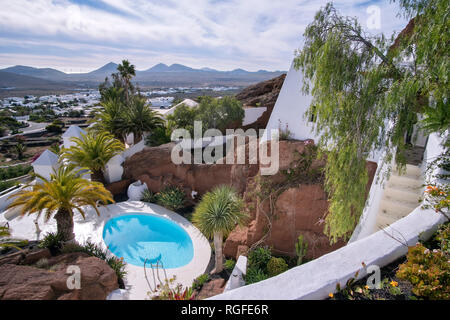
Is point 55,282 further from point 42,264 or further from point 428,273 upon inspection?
Answer: point 428,273

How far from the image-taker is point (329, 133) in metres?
5.23

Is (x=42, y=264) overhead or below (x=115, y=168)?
below

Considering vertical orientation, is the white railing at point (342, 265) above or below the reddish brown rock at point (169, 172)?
above

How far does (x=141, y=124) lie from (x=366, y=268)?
16.8 m

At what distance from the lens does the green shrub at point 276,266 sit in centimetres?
882

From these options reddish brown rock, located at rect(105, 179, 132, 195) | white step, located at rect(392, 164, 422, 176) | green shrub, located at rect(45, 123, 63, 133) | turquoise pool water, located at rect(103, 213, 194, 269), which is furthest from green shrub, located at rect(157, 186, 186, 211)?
green shrub, located at rect(45, 123, 63, 133)

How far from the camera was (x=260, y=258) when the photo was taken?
31.2ft

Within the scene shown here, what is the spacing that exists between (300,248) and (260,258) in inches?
63.4

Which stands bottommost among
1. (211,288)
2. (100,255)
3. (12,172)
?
(12,172)

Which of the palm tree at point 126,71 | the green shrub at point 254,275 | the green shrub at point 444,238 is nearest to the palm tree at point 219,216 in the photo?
the green shrub at point 254,275

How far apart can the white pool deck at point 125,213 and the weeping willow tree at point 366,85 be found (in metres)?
6.86

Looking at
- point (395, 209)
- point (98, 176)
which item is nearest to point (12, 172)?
point (98, 176)

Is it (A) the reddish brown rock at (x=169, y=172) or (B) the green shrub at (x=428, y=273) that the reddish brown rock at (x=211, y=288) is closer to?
(A) the reddish brown rock at (x=169, y=172)
